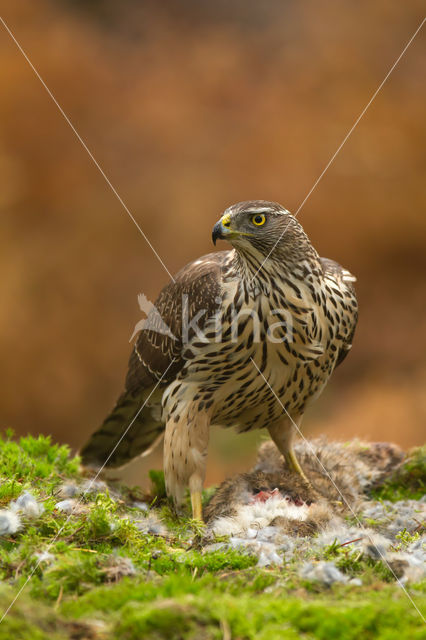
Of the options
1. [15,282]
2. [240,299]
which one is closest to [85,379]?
[15,282]

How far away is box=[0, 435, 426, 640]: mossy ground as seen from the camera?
1.96 metres

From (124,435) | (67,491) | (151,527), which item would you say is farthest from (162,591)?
(124,435)

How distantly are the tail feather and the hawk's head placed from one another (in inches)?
60.4

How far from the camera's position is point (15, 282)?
28.7 feet

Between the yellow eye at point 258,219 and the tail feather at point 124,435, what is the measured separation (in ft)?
5.31

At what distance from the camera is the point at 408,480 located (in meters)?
4.75

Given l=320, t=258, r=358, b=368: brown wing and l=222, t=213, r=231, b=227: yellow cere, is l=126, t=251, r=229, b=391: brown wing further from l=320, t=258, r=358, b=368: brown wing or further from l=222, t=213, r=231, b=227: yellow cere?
l=320, t=258, r=358, b=368: brown wing

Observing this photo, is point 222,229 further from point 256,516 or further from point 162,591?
point 162,591

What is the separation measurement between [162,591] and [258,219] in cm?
208

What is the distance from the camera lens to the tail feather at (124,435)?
4812mm

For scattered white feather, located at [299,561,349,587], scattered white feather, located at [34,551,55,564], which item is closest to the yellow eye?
scattered white feather, located at [299,561,349,587]

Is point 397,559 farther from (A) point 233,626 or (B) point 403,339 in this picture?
(B) point 403,339

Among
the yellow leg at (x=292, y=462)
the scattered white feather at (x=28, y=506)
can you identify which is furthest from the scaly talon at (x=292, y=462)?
the scattered white feather at (x=28, y=506)

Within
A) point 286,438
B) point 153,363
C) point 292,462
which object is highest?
point 153,363
